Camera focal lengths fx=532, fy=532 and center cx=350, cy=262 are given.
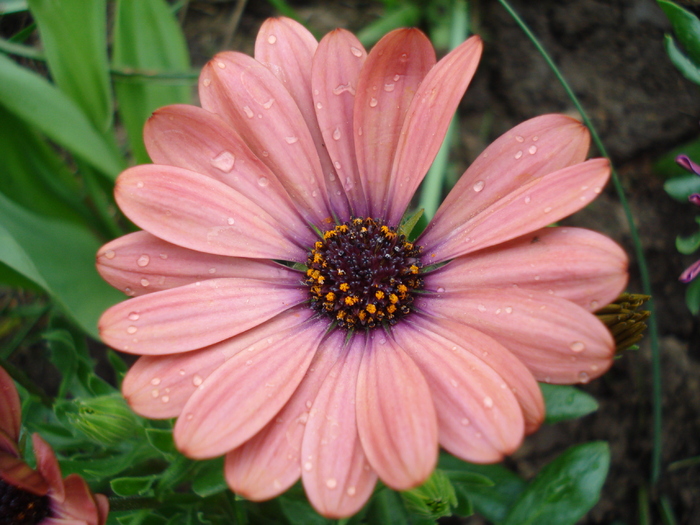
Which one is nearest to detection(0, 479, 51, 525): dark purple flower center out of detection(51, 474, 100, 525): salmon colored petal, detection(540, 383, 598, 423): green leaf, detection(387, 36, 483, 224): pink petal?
detection(51, 474, 100, 525): salmon colored petal

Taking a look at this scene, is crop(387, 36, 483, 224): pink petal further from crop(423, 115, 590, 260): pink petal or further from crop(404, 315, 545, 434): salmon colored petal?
crop(404, 315, 545, 434): salmon colored petal

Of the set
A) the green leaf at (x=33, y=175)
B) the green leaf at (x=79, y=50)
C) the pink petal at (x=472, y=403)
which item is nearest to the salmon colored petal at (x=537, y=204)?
the pink petal at (x=472, y=403)

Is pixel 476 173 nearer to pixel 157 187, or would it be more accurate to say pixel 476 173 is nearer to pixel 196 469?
pixel 157 187

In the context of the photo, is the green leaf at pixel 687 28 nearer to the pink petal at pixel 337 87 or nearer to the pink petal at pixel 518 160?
the pink petal at pixel 518 160

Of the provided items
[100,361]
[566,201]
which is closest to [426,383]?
[566,201]

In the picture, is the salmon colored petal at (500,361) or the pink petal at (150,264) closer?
the salmon colored petal at (500,361)

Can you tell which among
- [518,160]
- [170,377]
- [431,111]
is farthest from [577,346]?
[170,377]

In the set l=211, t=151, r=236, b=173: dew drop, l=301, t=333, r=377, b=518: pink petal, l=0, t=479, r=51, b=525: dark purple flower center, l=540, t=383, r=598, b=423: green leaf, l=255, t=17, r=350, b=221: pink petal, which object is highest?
l=255, t=17, r=350, b=221: pink petal

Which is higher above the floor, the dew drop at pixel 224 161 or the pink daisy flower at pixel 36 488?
the dew drop at pixel 224 161
